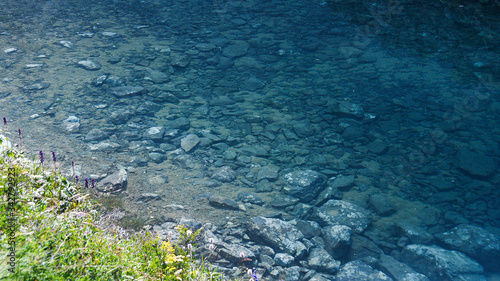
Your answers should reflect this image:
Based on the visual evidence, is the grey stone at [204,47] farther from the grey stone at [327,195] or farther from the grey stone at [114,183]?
the grey stone at [327,195]

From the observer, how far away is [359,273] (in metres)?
3.40

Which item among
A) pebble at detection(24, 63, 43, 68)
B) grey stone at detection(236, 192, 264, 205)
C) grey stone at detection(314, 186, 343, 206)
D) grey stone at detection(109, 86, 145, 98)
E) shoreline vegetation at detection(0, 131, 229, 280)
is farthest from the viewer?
pebble at detection(24, 63, 43, 68)

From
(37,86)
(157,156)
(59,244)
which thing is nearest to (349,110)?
(157,156)

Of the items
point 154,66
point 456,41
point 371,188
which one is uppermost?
point 456,41

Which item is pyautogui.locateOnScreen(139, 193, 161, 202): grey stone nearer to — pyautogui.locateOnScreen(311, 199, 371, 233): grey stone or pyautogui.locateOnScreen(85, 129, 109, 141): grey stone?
pyautogui.locateOnScreen(85, 129, 109, 141): grey stone

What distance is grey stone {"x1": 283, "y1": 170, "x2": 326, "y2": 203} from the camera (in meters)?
4.34

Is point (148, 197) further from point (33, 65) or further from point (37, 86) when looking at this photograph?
point (33, 65)

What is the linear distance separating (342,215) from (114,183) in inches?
102

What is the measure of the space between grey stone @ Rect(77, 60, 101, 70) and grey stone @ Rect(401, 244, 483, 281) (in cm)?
562

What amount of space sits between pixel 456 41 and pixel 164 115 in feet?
21.3

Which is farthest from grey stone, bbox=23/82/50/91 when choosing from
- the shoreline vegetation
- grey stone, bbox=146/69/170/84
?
the shoreline vegetation

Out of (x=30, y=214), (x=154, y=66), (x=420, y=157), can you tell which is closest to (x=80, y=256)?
(x=30, y=214)

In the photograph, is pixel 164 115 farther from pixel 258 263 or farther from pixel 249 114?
pixel 258 263

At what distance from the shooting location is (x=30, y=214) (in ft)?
6.82
